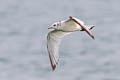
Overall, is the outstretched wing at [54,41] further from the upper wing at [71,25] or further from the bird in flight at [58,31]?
the upper wing at [71,25]

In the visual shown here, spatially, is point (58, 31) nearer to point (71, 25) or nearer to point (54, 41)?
point (54, 41)

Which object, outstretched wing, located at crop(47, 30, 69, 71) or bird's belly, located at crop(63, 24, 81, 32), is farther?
outstretched wing, located at crop(47, 30, 69, 71)

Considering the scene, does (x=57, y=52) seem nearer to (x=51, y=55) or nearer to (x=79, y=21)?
(x=51, y=55)

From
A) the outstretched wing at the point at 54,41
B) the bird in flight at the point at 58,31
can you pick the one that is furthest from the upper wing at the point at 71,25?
the outstretched wing at the point at 54,41

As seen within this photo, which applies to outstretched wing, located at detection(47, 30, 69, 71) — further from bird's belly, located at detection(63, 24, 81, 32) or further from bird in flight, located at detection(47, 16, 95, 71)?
bird's belly, located at detection(63, 24, 81, 32)

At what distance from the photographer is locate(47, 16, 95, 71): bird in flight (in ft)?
98.2

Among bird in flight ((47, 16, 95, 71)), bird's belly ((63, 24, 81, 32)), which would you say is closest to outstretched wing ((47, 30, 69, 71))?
bird in flight ((47, 16, 95, 71))

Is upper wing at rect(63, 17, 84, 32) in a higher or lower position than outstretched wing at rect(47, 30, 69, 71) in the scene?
higher

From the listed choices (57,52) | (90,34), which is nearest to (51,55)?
(57,52)

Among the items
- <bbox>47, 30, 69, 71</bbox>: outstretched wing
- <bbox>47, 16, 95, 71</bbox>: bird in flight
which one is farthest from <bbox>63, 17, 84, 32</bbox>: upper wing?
<bbox>47, 30, 69, 71</bbox>: outstretched wing

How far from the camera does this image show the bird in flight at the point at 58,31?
29934 millimetres

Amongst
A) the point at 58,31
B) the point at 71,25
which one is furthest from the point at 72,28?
the point at 58,31

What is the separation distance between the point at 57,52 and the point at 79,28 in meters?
3.23

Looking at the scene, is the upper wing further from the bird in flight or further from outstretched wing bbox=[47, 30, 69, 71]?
outstretched wing bbox=[47, 30, 69, 71]
